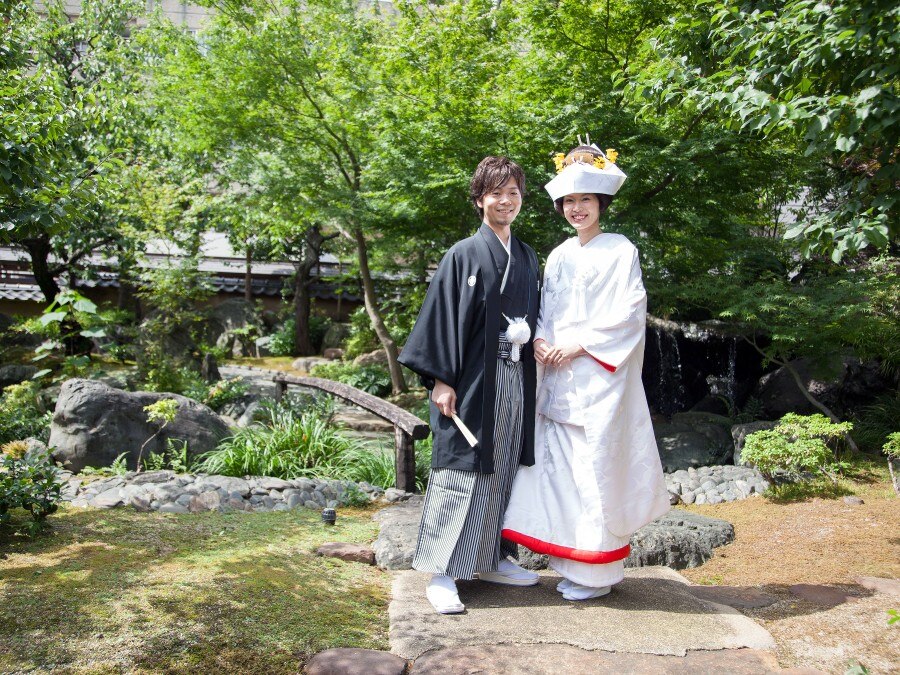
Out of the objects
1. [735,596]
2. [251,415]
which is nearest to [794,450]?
[735,596]

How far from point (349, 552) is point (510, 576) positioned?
3.35 feet

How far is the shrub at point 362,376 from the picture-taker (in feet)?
43.4

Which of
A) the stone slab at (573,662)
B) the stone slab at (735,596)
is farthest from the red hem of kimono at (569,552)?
the stone slab at (735,596)

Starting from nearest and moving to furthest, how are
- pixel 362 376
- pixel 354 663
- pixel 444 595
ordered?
pixel 354 663 → pixel 444 595 → pixel 362 376

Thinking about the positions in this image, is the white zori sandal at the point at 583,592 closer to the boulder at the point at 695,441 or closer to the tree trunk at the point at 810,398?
the boulder at the point at 695,441

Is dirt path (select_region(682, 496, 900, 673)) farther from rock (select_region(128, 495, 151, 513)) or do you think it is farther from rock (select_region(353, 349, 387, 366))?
rock (select_region(353, 349, 387, 366))

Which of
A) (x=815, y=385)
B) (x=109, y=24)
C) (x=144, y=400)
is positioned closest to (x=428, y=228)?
(x=144, y=400)

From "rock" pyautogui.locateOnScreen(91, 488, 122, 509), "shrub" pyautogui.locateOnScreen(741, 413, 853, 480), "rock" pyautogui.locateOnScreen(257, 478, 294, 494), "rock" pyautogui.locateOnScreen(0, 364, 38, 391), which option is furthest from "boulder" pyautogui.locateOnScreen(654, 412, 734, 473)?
"rock" pyautogui.locateOnScreen(0, 364, 38, 391)

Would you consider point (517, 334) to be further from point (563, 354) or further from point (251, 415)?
point (251, 415)

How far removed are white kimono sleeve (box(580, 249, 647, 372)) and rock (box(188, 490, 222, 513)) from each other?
3.28 metres

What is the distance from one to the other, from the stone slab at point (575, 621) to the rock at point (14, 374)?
10028 millimetres

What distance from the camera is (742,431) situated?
311 inches

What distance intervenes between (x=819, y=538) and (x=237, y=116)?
32.2 ft

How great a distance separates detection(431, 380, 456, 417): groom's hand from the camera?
137 inches
